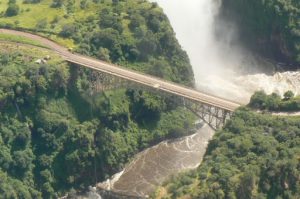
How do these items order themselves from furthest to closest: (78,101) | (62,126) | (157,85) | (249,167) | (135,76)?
(78,101) < (135,76) < (157,85) < (62,126) < (249,167)

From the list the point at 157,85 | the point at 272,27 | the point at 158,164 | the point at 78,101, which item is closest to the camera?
the point at 157,85

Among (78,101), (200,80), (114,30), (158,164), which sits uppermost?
(114,30)

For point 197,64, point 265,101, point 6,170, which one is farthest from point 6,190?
point 197,64

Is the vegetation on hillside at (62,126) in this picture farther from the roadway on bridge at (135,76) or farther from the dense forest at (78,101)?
the roadway on bridge at (135,76)

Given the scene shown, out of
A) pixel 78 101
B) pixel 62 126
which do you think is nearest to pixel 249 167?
pixel 62 126

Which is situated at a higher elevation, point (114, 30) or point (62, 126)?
point (114, 30)

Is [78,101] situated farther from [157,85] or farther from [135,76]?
[157,85]

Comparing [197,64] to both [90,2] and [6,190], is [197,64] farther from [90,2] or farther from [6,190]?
[6,190]
